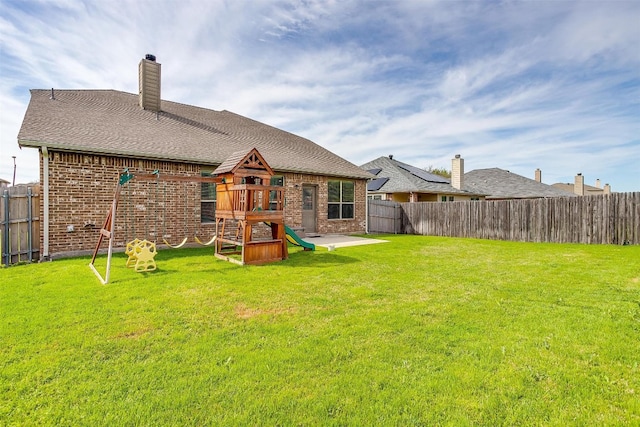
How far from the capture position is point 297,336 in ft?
11.3

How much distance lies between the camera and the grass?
2215 millimetres

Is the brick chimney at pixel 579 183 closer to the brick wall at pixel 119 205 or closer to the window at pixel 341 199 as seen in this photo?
the window at pixel 341 199

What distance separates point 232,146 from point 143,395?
35.3ft

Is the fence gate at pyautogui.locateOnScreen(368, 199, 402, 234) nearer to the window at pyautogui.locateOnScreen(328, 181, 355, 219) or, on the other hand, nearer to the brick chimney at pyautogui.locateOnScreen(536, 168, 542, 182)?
the window at pyautogui.locateOnScreen(328, 181, 355, 219)

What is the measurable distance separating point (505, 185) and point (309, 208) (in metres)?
22.8

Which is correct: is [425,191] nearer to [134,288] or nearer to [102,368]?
[134,288]

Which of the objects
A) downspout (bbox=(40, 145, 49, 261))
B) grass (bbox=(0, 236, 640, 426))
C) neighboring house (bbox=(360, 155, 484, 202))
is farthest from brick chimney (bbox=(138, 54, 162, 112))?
neighboring house (bbox=(360, 155, 484, 202))

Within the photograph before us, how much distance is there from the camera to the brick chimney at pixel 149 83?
12359 mm

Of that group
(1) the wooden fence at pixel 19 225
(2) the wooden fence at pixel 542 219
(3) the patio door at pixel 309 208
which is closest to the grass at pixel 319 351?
(1) the wooden fence at pixel 19 225

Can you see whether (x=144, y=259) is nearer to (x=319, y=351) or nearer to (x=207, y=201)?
(x=207, y=201)

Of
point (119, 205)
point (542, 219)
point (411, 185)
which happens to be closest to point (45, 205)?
point (119, 205)

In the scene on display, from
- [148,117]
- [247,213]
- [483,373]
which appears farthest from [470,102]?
[483,373]

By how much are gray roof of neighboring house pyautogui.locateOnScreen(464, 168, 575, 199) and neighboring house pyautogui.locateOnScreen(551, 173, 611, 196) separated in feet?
12.5

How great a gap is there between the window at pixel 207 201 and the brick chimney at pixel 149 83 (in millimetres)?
4540
